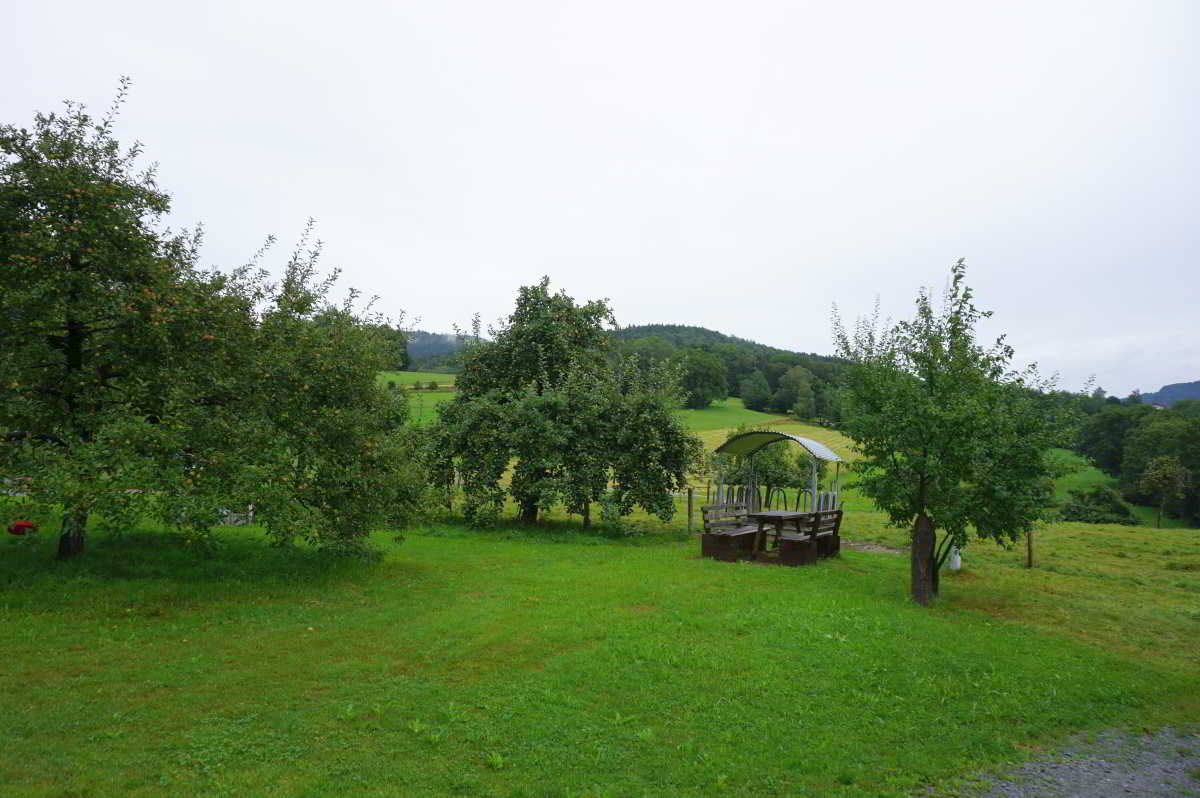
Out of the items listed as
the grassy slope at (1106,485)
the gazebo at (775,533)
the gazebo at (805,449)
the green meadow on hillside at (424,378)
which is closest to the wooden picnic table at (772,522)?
the gazebo at (775,533)

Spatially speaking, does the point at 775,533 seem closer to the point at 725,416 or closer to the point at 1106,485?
the point at 1106,485

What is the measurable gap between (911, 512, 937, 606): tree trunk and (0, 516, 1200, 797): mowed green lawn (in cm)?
44

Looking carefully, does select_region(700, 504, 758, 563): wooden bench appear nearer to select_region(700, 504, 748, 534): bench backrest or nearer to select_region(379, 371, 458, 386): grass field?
Result: select_region(700, 504, 748, 534): bench backrest

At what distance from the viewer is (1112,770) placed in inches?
217

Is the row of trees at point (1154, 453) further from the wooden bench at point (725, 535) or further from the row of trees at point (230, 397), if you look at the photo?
the row of trees at point (230, 397)

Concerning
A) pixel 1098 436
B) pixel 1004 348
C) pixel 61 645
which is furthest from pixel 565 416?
pixel 1098 436

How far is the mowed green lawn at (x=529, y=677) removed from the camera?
5031 millimetres

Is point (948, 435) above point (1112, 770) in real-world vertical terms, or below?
above

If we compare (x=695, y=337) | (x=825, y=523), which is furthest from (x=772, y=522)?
(x=695, y=337)

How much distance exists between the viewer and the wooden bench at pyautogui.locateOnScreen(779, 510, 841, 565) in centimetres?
1393

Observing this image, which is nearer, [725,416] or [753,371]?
[725,416]

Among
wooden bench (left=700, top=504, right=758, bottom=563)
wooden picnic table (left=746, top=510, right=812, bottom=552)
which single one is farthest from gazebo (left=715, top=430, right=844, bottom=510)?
wooden bench (left=700, top=504, right=758, bottom=563)

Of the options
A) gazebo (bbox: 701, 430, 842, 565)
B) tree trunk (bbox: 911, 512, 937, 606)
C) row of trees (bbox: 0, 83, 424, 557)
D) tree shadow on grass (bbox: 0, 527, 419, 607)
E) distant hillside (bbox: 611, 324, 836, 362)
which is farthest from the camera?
distant hillside (bbox: 611, 324, 836, 362)

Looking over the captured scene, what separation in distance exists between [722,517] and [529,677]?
31.0 feet
